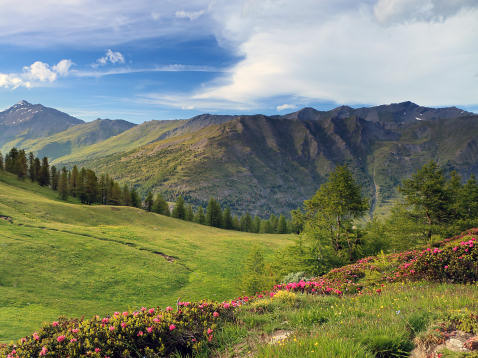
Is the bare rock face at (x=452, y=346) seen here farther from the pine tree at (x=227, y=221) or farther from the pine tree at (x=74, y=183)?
the pine tree at (x=227, y=221)

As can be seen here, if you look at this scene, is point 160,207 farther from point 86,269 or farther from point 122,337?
point 122,337

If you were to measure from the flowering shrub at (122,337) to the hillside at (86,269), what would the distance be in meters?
10.9

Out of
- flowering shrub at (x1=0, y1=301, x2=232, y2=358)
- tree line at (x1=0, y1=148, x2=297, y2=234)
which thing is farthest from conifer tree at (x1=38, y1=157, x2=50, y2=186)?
flowering shrub at (x1=0, y1=301, x2=232, y2=358)

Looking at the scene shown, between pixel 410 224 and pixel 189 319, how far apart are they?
95.4 feet

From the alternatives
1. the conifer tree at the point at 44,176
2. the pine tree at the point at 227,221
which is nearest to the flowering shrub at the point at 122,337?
the pine tree at the point at 227,221

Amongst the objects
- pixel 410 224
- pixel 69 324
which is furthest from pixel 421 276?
pixel 410 224

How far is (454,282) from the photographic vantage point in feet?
36.2

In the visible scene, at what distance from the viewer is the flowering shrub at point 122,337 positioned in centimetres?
571

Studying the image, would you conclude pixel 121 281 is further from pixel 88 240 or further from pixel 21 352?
pixel 21 352

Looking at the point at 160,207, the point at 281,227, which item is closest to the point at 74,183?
the point at 160,207

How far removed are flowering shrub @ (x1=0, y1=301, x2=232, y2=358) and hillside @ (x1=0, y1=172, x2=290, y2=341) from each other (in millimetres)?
10904

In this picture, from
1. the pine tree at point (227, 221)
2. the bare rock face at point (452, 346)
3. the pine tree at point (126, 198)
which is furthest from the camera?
the pine tree at point (227, 221)

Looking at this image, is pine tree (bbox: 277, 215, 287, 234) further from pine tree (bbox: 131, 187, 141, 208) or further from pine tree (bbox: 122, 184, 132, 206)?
pine tree (bbox: 122, 184, 132, 206)

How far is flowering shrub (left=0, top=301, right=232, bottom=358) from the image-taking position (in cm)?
571
